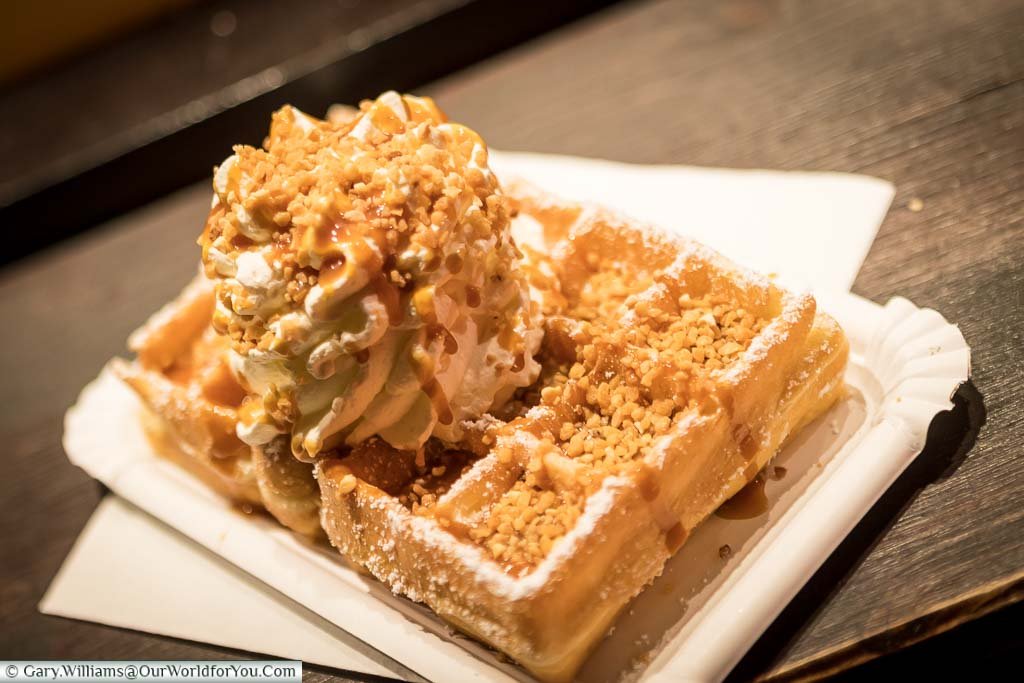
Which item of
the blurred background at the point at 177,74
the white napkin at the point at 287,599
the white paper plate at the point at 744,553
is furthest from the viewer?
the blurred background at the point at 177,74

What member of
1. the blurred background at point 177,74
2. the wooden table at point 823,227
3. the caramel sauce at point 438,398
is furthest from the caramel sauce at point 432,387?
the blurred background at point 177,74

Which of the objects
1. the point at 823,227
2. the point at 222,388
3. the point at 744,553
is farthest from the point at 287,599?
the point at 823,227

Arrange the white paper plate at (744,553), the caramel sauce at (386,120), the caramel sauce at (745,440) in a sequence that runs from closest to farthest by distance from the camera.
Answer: the white paper plate at (744,553) < the caramel sauce at (745,440) < the caramel sauce at (386,120)

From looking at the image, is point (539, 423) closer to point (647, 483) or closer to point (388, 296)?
point (647, 483)

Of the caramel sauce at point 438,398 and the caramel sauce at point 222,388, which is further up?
the caramel sauce at point 438,398

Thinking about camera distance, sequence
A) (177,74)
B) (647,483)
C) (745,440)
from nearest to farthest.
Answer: (647,483), (745,440), (177,74)

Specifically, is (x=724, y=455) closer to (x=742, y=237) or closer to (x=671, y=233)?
(x=671, y=233)

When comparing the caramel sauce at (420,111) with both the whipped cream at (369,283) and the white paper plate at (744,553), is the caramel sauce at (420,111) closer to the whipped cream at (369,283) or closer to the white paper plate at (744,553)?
the whipped cream at (369,283)
